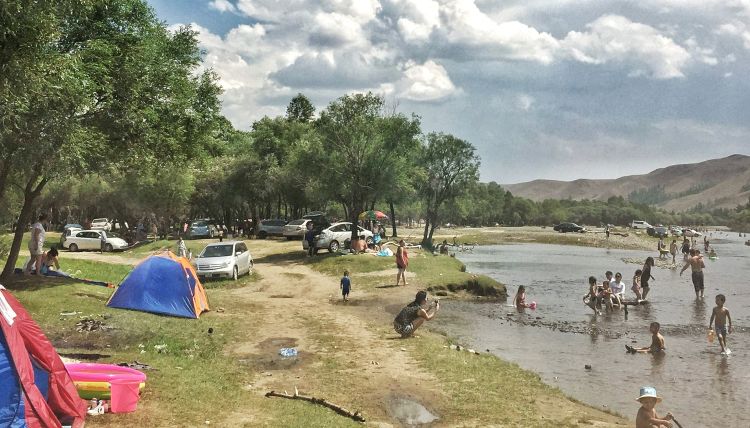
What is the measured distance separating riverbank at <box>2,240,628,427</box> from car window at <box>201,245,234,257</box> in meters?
4.92

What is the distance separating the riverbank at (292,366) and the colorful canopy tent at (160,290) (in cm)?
52

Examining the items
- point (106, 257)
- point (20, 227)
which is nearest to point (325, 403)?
point (20, 227)

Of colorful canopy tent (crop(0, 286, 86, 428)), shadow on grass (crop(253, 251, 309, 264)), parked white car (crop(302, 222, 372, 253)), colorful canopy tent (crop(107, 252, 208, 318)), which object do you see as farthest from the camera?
parked white car (crop(302, 222, 372, 253))

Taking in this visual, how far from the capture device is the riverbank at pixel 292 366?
9.08 meters

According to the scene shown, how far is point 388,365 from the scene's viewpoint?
40.1ft

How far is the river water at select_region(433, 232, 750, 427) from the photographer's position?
11203 mm

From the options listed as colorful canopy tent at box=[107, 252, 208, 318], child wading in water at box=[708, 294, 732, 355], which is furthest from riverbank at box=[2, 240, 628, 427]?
child wading in water at box=[708, 294, 732, 355]

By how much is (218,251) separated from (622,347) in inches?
680

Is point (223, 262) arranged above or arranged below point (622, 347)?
above

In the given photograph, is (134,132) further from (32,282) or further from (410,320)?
(410,320)

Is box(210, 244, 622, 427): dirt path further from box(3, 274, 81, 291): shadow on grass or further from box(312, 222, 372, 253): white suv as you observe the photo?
box(312, 222, 372, 253): white suv

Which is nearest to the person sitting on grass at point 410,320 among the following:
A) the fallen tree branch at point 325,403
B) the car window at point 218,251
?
the fallen tree branch at point 325,403

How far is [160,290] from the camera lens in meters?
16.4

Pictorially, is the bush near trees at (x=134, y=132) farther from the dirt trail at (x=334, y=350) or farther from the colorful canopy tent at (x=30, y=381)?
the dirt trail at (x=334, y=350)
